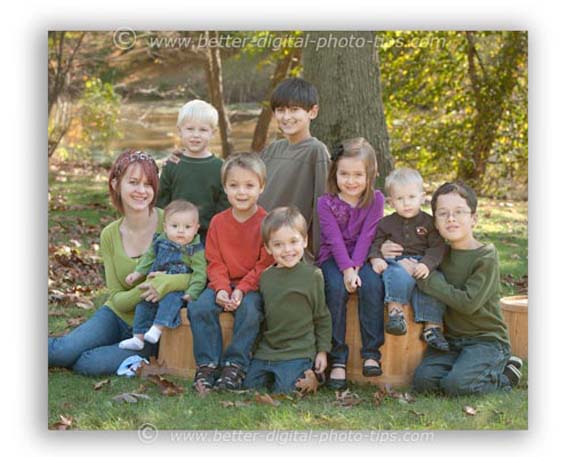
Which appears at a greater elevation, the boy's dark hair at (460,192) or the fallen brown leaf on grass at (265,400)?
the boy's dark hair at (460,192)

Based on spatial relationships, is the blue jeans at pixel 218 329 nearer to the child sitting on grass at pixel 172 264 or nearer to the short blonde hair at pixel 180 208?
the child sitting on grass at pixel 172 264

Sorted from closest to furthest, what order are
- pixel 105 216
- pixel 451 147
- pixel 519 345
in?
pixel 519 345, pixel 105 216, pixel 451 147

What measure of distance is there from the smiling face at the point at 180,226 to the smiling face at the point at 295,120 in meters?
0.78

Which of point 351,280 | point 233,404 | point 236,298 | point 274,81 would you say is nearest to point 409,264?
point 351,280

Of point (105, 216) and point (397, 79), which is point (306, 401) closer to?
point (105, 216)

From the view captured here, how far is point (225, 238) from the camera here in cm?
493

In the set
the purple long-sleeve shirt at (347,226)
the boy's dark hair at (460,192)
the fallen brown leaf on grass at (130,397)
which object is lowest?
the fallen brown leaf on grass at (130,397)

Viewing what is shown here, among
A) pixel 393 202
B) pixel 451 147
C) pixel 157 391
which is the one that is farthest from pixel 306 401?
pixel 451 147

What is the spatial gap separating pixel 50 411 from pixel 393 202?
203 cm

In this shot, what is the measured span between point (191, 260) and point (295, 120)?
1.01m

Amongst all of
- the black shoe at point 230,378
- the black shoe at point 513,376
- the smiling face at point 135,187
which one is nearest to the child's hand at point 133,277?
the smiling face at point 135,187

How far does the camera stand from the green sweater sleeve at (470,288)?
4.72m

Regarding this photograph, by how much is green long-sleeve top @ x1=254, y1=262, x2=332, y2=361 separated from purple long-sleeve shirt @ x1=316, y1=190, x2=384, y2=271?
0.70 feet

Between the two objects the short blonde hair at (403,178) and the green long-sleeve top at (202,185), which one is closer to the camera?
the short blonde hair at (403,178)
